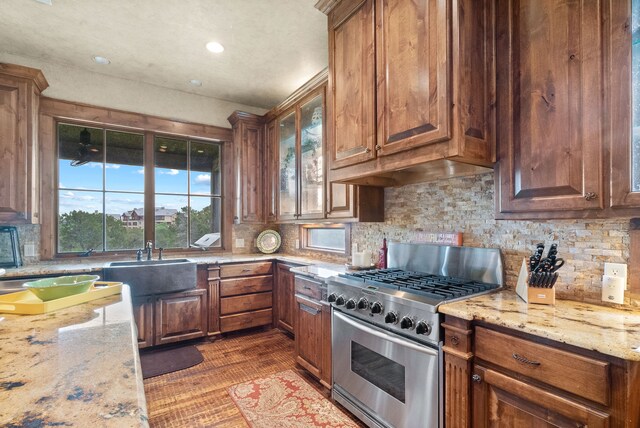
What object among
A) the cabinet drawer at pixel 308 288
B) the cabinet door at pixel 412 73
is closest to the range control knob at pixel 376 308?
the cabinet drawer at pixel 308 288

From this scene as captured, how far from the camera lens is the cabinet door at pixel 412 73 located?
157cm

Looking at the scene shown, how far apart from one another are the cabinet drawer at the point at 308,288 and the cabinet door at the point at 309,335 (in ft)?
0.15

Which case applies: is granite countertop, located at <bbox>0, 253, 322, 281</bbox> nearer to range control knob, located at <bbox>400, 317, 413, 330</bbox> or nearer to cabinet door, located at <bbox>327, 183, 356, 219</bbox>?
cabinet door, located at <bbox>327, 183, 356, 219</bbox>

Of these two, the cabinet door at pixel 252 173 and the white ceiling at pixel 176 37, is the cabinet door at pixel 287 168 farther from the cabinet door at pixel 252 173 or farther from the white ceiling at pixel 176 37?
the white ceiling at pixel 176 37

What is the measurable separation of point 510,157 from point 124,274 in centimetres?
305

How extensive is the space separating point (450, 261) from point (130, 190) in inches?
133

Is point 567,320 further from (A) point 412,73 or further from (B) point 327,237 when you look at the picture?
(B) point 327,237

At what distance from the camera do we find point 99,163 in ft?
11.3

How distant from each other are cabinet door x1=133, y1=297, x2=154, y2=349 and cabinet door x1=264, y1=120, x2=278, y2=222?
1567 millimetres

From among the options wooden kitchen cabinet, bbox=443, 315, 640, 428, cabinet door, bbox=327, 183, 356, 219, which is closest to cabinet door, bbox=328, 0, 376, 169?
cabinet door, bbox=327, 183, 356, 219

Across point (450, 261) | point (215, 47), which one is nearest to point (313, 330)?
point (450, 261)

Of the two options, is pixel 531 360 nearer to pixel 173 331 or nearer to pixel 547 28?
pixel 547 28

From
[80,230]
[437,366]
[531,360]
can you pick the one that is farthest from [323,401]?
→ [80,230]

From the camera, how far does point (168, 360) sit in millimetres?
2826
